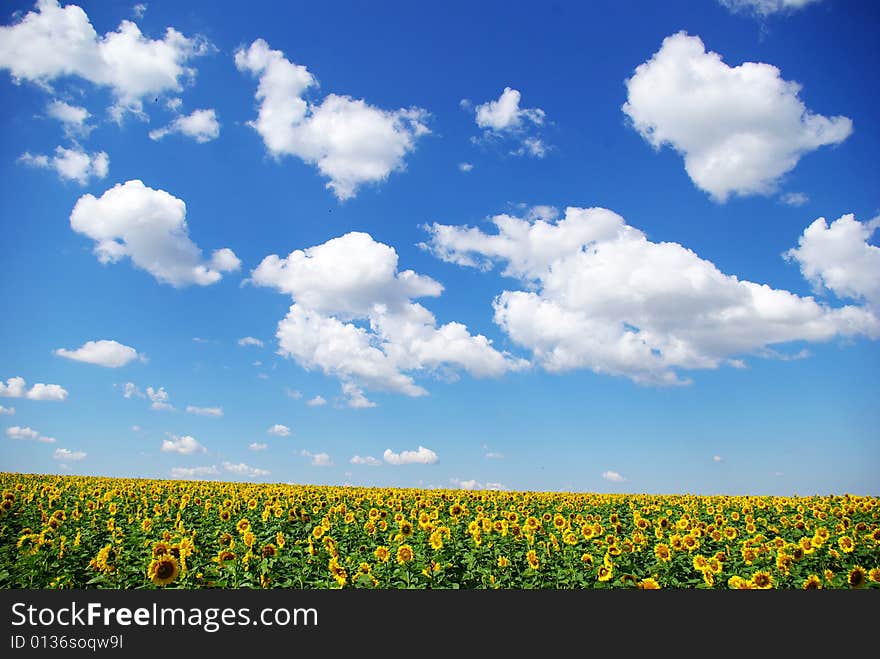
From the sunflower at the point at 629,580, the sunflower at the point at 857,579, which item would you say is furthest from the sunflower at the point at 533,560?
the sunflower at the point at 857,579

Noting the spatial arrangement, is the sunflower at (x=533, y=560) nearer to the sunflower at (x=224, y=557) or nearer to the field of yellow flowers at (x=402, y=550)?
the field of yellow flowers at (x=402, y=550)

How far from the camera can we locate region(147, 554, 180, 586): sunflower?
9.55 metres

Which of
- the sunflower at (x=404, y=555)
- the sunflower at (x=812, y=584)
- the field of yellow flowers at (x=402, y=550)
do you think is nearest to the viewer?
the sunflower at (x=812, y=584)

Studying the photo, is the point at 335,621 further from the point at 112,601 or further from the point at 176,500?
the point at 176,500

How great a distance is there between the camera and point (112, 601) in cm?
862

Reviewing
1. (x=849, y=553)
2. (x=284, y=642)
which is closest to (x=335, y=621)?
(x=284, y=642)

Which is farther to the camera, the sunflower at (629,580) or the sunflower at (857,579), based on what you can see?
the sunflower at (629,580)

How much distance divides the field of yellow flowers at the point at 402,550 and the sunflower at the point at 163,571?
2 centimetres

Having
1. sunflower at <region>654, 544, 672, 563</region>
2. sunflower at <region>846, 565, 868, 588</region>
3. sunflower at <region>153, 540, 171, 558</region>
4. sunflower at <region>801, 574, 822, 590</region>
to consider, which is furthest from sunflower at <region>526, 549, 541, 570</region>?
sunflower at <region>153, 540, 171, 558</region>

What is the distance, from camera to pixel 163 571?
9648 millimetres

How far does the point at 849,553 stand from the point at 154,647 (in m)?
13.9

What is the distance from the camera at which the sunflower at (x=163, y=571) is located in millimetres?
9555

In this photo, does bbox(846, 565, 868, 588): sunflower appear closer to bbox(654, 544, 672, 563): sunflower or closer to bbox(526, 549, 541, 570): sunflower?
bbox(654, 544, 672, 563): sunflower

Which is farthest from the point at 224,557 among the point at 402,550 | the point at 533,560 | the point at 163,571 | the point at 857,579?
the point at 857,579
